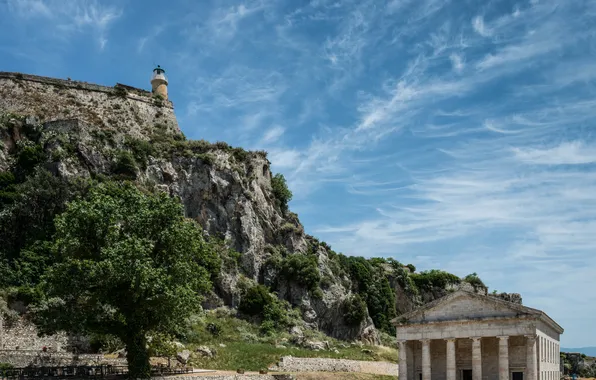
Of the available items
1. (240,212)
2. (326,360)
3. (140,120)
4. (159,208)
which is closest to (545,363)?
(326,360)

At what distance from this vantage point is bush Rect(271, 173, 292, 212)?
8812 cm

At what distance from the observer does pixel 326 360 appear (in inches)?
1946

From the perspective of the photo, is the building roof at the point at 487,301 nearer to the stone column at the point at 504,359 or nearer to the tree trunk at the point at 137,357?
the stone column at the point at 504,359

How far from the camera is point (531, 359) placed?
3728cm

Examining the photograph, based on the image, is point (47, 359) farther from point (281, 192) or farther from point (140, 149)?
point (281, 192)

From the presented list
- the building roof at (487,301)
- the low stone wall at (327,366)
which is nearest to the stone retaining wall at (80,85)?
the low stone wall at (327,366)

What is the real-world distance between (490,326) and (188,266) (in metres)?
20.0

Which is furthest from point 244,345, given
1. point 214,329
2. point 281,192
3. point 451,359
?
point 281,192

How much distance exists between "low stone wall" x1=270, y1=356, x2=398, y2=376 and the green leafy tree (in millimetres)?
13988

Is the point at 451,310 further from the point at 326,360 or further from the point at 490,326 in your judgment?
the point at 326,360

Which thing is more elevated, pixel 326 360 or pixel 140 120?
pixel 140 120

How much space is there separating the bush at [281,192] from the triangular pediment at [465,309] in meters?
47.1

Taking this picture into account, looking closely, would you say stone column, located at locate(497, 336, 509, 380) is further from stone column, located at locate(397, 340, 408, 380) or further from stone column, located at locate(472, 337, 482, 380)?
stone column, located at locate(397, 340, 408, 380)

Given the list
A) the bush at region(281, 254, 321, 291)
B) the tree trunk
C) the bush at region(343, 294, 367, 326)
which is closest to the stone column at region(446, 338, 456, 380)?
the tree trunk
